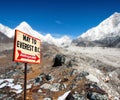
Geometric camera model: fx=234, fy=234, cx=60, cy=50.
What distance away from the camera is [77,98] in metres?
48.8

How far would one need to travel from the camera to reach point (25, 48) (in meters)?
16.9

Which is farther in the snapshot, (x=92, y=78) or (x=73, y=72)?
(x=73, y=72)

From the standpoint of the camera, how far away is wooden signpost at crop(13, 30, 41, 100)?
1559cm

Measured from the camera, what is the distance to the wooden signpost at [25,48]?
15594mm

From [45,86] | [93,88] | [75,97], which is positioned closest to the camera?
[75,97]

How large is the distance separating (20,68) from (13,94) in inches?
1284

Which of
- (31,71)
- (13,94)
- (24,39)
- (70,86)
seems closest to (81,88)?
(70,86)

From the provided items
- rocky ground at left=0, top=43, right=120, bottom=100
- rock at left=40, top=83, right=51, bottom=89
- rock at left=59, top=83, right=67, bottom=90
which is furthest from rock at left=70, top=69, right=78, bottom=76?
rock at left=40, top=83, right=51, bottom=89

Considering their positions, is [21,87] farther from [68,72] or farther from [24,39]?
[24,39]

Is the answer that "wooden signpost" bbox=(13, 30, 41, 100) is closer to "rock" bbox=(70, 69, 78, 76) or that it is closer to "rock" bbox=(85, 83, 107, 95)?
"rock" bbox=(85, 83, 107, 95)

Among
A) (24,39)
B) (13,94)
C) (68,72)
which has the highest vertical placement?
(24,39)

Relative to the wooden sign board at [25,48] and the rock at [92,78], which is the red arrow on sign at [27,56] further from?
the rock at [92,78]

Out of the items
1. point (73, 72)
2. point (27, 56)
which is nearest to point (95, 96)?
point (73, 72)

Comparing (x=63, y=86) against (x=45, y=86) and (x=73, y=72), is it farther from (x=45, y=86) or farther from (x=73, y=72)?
(x=73, y=72)
